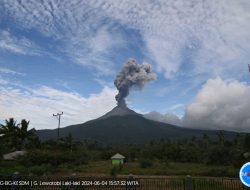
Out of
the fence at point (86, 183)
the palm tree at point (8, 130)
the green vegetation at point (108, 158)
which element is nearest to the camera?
the fence at point (86, 183)

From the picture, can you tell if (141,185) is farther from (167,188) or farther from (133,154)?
(133,154)

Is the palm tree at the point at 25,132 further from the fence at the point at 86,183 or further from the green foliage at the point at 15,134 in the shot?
the fence at the point at 86,183

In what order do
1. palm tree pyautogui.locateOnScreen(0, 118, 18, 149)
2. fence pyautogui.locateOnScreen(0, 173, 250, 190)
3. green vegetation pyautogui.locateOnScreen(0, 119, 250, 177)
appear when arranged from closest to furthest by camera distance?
fence pyautogui.locateOnScreen(0, 173, 250, 190) < green vegetation pyautogui.locateOnScreen(0, 119, 250, 177) < palm tree pyautogui.locateOnScreen(0, 118, 18, 149)

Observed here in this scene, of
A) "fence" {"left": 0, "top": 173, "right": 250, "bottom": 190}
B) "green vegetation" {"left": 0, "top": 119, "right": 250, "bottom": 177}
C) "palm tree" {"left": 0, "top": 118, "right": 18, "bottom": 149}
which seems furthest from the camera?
"palm tree" {"left": 0, "top": 118, "right": 18, "bottom": 149}

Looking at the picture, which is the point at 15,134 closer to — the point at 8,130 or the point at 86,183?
the point at 8,130

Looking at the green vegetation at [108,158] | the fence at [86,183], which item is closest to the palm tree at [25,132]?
the green vegetation at [108,158]

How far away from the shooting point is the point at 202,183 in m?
15.1

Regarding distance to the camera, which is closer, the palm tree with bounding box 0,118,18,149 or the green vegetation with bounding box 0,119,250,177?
the green vegetation with bounding box 0,119,250,177

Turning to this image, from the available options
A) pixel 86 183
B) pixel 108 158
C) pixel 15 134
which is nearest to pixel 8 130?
pixel 15 134

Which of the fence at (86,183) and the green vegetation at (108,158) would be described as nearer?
the fence at (86,183)

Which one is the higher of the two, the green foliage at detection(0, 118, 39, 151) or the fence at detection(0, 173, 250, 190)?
the green foliage at detection(0, 118, 39, 151)

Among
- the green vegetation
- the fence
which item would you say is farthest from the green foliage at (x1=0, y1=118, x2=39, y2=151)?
the fence

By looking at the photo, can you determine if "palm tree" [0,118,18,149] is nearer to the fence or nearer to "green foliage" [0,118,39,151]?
"green foliage" [0,118,39,151]

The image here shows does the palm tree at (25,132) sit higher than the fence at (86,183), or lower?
higher
